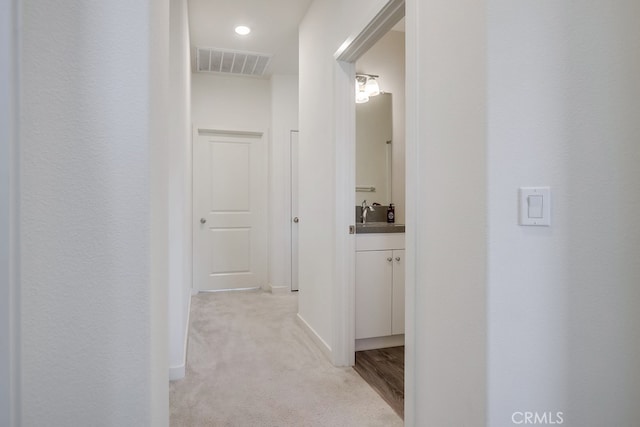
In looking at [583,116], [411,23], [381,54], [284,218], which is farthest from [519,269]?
[284,218]

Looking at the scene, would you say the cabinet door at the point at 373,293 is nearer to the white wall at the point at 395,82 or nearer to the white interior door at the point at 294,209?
the white wall at the point at 395,82

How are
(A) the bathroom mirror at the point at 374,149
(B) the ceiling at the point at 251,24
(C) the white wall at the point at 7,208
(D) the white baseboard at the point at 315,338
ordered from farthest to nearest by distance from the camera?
(A) the bathroom mirror at the point at 374,149 < (B) the ceiling at the point at 251,24 < (D) the white baseboard at the point at 315,338 < (C) the white wall at the point at 7,208

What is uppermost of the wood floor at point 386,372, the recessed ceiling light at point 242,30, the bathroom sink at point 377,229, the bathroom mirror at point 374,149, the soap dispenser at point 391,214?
the recessed ceiling light at point 242,30

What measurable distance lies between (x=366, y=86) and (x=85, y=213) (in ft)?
9.39

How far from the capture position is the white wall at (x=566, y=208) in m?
1.08

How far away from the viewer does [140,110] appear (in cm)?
77

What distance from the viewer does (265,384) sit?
2076 millimetres

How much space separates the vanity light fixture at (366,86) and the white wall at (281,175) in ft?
4.53

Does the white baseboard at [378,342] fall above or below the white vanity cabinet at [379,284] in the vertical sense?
below

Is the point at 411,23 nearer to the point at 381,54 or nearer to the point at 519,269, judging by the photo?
the point at 519,269

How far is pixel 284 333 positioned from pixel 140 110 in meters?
2.47

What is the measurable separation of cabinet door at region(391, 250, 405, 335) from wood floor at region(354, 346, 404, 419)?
0.17 metres

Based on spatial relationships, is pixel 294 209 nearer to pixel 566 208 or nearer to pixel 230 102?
pixel 230 102

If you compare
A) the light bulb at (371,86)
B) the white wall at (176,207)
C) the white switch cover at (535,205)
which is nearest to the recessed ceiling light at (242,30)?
the white wall at (176,207)
